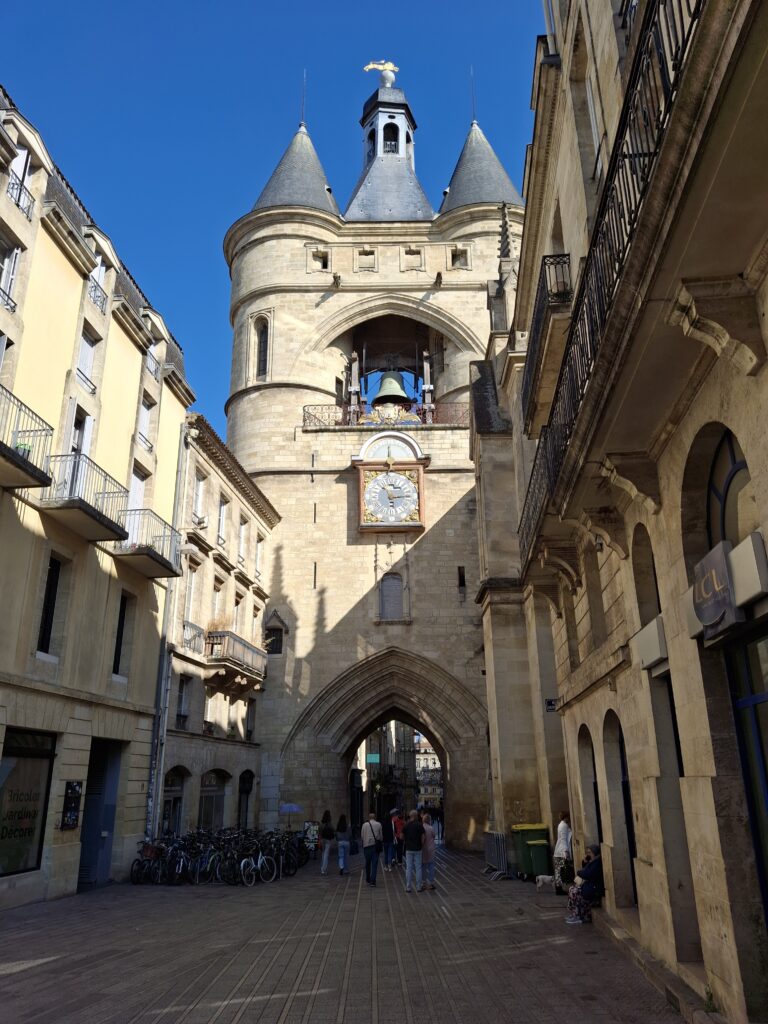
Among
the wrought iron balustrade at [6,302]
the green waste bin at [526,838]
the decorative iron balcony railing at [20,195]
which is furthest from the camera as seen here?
the green waste bin at [526,838]

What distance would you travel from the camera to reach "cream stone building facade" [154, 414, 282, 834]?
1761 centimetres

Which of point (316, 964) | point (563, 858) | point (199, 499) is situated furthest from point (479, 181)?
point (316, 964)

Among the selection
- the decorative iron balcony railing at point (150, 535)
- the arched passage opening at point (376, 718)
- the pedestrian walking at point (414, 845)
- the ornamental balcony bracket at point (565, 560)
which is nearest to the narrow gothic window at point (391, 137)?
the arched passage opening at point (376, 718)

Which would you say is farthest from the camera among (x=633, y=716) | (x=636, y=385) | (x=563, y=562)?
(x=563, y=562)

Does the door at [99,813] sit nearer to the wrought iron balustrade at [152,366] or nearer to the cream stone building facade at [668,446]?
the wrought iron balustrade at [152,366]

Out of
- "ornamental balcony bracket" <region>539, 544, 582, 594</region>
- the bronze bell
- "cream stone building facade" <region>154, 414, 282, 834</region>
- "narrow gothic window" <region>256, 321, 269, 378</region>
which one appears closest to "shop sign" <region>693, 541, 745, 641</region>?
"ornamental balcony bracket" <region>539, 544, 582, 594</region>

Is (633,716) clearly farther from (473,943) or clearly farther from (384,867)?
(384,867)

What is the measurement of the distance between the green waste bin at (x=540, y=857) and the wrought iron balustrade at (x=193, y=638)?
871 centimetres

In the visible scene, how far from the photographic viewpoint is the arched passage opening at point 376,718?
2286 cm

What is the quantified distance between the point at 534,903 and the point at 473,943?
3.09m

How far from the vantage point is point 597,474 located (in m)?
6.89

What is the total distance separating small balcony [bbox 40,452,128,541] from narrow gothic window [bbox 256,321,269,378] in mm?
14320

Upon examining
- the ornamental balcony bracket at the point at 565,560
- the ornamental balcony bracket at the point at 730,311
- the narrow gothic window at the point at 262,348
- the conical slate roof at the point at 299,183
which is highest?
the conical slate roof at the point at 299,183

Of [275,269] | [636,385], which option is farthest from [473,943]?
[275,269]
